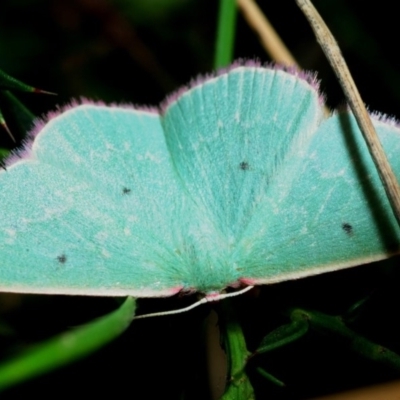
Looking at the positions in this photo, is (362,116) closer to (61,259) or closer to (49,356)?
(61,259)

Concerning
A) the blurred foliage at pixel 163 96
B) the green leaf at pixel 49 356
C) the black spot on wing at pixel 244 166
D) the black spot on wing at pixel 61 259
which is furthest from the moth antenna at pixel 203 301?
the green leaf at pixel 49 356

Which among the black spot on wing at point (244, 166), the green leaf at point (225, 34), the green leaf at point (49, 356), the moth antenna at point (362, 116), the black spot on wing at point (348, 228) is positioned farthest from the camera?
the green leaf at point (225, 34)

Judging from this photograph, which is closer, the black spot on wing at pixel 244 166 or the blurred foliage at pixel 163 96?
the blurred foliage at pixel 163 96

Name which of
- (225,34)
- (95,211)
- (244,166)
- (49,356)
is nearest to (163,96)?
(225,34)

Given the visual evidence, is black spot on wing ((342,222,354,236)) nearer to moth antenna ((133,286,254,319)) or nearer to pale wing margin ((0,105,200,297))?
moth antenna ((133,286,254,319))

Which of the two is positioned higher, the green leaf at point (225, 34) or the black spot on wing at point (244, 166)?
the green leaf at point (225, 34)

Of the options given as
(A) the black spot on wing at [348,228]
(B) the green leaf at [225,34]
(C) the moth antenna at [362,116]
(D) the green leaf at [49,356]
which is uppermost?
(B) the green leaf at [225,34]

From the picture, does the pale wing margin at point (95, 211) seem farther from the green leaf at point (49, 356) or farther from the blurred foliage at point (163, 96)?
the green leaf at point (49, 356)

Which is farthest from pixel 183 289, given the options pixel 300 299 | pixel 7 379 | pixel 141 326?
pixel 7 379
